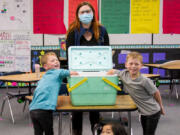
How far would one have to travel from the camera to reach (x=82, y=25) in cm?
235

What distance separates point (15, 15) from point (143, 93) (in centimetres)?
450

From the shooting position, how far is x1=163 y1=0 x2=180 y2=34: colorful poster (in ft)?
19.9

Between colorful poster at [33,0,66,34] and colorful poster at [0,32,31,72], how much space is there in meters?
0.39

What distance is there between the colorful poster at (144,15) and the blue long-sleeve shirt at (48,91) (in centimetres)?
433

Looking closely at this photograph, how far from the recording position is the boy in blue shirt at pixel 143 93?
1943mm

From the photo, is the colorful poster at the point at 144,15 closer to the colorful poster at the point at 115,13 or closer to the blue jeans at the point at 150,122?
the colorful poster at the point at 115,13

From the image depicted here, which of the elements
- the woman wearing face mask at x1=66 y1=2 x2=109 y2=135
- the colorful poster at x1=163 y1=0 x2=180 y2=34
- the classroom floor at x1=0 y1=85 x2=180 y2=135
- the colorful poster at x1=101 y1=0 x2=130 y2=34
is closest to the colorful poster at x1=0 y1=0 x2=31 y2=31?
the colorful poster at x1=101 y1=0 x2=130 y2=34

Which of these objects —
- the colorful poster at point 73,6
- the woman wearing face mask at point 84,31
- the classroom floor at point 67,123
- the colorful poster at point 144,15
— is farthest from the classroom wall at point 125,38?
the woman wearing face mask at point 84,31

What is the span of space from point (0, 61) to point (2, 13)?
3.44 feet

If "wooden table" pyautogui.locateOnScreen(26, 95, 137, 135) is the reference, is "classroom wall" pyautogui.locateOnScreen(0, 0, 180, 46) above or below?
above

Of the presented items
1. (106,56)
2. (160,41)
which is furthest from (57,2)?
(106,56)

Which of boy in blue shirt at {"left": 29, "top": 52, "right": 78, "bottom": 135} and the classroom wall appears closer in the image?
boy in blue shirt at {"left": 29, "top": 52, "right": 78, "bottom": 135}

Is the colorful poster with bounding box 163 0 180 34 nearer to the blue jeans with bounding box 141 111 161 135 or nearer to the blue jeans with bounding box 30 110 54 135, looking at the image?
the blue jeans with bounding box 141 111 161 135

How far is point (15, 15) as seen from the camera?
577 cm
